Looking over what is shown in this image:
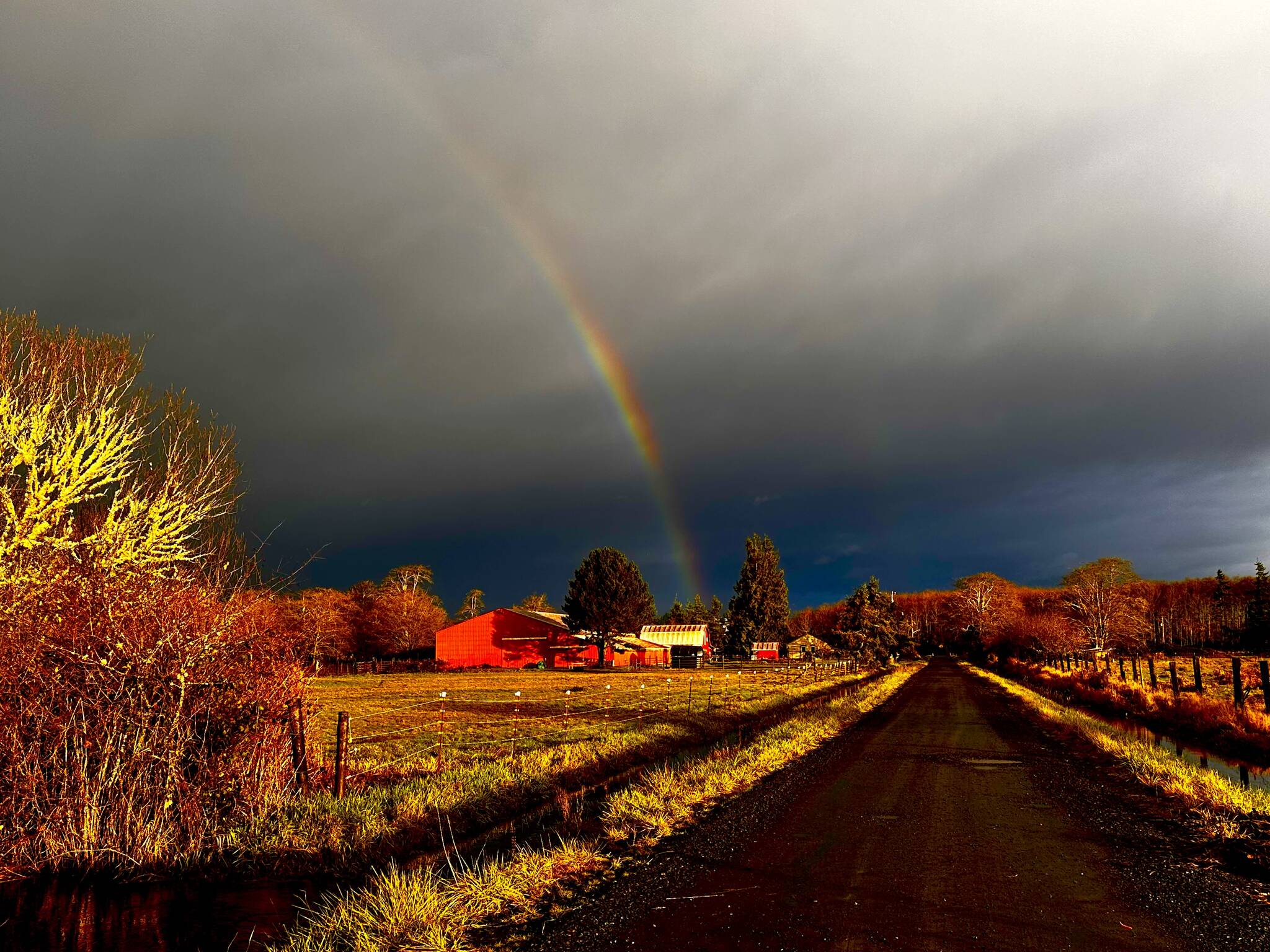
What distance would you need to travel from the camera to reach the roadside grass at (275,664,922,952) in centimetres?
639

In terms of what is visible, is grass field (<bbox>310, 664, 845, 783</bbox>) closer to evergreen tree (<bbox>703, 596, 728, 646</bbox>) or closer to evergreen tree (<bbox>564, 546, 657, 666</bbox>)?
evergreen tree (<bbox>564, 546, 657, 666</bbox>)

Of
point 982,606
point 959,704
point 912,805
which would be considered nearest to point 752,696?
point 959,704

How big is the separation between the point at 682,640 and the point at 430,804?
279 ft

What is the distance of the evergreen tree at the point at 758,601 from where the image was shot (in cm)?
9900

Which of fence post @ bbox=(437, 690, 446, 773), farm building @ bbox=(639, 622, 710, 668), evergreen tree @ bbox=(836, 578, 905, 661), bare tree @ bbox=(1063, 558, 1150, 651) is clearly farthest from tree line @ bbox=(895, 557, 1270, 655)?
fence post @ bbox=(437, 690, 446, 773)

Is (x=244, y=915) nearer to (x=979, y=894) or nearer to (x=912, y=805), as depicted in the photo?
(x=979, y=894)

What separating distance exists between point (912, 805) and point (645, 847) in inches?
177

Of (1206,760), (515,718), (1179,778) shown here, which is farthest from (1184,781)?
(515,718)

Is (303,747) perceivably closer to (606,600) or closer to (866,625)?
(606,600)

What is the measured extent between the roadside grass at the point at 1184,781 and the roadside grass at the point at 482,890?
6.68 m

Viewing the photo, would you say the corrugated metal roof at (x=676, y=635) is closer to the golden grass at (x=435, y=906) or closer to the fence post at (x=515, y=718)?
the fence post at (x=515, y=718)

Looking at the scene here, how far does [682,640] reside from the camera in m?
95.1

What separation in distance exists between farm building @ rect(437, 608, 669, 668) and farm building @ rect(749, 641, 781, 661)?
2770cm

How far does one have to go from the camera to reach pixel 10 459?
1171 centimetres
